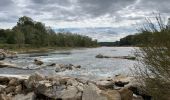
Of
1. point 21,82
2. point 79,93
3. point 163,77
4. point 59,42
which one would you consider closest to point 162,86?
point 163,77

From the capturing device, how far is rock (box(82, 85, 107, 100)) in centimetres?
1425

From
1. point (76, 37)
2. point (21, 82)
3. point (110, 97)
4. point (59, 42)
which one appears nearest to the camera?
point (110, 97)

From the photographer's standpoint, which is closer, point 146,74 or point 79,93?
point 146,74

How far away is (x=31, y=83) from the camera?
17.2 m

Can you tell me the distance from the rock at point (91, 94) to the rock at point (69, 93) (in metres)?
0.49

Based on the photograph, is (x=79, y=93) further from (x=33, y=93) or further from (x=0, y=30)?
(x=0, y=30)

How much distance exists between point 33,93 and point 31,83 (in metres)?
1.09

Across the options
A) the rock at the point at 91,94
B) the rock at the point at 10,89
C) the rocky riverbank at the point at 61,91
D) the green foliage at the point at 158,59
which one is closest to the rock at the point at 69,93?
the rocky riverbank at the point at 61,91

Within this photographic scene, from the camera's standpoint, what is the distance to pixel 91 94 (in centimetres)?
1448

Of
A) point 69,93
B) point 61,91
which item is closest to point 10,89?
point 61,91

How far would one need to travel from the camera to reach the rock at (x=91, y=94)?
561 inches

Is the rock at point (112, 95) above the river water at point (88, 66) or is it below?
above

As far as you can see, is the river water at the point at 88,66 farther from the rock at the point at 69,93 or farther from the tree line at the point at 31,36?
the tree line at the point at 31,36

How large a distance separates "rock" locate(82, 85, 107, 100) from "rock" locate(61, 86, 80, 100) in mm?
492
